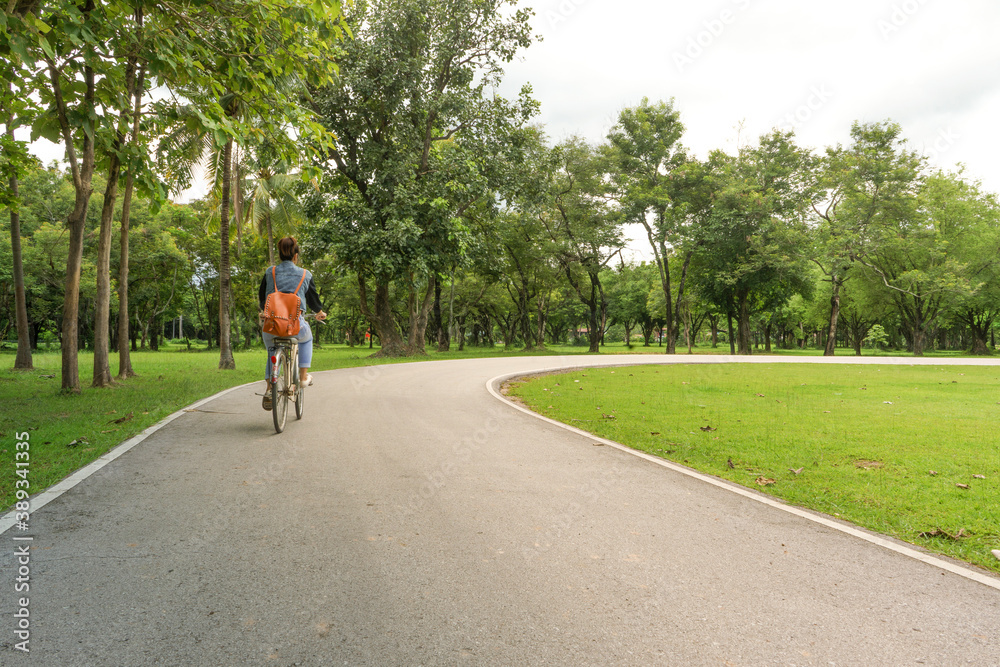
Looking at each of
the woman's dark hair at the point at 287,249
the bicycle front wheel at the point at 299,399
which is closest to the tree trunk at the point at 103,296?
the bicycle front wheel at the point at 299,399

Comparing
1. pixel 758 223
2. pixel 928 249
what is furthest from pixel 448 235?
pixel 928 249

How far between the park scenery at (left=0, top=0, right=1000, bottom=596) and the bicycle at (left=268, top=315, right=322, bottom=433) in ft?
3.58

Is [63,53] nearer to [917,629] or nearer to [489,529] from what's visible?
[489,529]

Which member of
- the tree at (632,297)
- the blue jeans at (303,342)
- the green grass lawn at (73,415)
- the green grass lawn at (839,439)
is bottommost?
the green grass lawn at (839,439)

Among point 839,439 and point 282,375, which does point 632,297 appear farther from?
point 282,375

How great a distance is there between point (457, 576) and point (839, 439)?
6357 millimetres

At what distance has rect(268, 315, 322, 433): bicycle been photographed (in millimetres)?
6938

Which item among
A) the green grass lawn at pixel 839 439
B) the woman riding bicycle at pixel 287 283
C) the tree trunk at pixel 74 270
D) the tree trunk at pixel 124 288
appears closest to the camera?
the green grass lawn at pixel 839 439

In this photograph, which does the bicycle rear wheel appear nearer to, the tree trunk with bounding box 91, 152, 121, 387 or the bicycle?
the bicycle

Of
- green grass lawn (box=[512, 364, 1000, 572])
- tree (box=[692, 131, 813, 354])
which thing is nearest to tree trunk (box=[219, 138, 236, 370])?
green grass lawn (box=[512, 364, 1000, 572])

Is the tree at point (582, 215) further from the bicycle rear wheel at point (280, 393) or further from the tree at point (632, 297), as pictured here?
the bicycle rear wheel at point (280, 393)

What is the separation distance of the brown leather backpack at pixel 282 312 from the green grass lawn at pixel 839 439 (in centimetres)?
433

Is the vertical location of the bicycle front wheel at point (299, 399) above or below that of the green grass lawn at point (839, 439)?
above

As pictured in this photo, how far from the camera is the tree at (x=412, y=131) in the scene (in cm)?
2144
